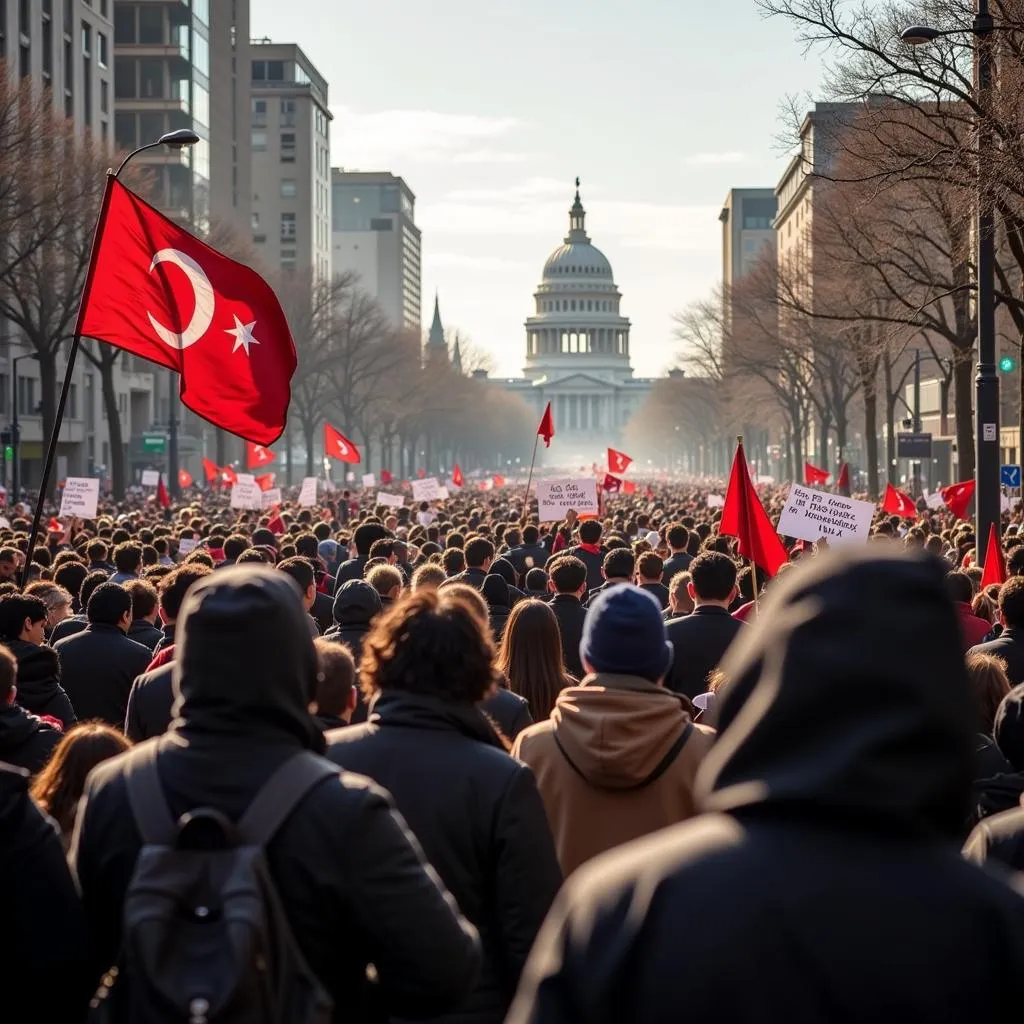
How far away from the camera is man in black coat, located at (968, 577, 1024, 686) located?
860 centimetres

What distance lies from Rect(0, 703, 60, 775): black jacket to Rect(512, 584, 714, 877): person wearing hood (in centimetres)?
166

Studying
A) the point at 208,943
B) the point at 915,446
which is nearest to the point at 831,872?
the point at 208,943

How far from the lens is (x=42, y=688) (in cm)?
796

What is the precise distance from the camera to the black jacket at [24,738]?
587cm

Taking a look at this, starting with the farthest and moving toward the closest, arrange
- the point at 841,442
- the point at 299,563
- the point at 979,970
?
the point at 841,442, the point at 299,563, the point at 979,970

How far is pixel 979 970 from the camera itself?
7.68 ft

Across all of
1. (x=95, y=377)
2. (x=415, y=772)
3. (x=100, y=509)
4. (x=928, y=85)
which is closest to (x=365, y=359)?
(x=95, y=377)

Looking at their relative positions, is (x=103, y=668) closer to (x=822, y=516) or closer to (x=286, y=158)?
(x=822, y=516)

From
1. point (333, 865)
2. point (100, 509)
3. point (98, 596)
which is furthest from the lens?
point (100, 509)

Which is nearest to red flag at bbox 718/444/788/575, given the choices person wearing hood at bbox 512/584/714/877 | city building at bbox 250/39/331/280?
person wearing hood at bbox 512/584/714/877

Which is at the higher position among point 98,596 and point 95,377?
point 95,377

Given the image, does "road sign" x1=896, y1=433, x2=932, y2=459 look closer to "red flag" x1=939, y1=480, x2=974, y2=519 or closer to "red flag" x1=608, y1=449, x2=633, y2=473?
"red flag" x1=608, y1=449, x2=633, y2=473

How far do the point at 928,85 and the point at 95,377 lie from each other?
54.8 m

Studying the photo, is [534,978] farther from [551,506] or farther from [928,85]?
[928,85]
